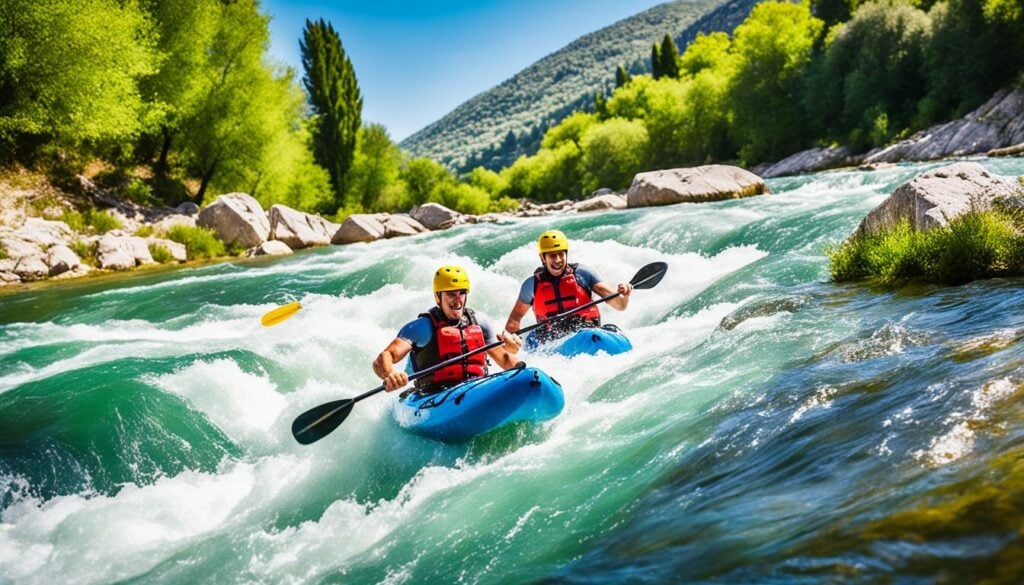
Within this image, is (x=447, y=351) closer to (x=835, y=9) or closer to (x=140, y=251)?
(x=140, y=251)

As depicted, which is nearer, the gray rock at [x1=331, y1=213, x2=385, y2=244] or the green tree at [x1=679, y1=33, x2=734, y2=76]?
the gray rock at [x1=331, y1=213, x2=385, y2=244]

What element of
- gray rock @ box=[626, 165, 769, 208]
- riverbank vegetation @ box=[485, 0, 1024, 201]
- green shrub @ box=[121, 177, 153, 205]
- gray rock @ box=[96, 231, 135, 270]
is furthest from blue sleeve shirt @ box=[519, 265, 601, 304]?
riverbank vegetation @ box=[485, 0, 1024, 201]

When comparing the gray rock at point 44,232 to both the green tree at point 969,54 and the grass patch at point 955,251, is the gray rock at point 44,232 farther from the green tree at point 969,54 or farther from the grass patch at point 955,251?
the green tree at point 969,54

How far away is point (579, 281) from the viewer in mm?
7555

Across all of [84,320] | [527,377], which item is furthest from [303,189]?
[527,377]

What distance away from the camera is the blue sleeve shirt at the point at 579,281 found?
24.2 feet

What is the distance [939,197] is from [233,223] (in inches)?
734

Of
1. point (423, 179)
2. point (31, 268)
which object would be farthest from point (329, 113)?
point (31, 268)

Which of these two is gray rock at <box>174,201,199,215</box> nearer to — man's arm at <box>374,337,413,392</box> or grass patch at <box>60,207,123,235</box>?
grass patch at <box>60,207,123,235</box>

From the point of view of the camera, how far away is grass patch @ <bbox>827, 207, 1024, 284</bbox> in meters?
5.93

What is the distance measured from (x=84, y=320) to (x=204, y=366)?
17.2 ft

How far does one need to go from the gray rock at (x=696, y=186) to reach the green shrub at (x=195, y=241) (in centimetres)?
1270

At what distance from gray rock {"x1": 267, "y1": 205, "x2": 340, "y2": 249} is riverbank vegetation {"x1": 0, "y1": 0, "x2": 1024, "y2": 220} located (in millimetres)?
4583

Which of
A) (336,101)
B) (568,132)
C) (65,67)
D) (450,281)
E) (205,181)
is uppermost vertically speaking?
(336,101)
